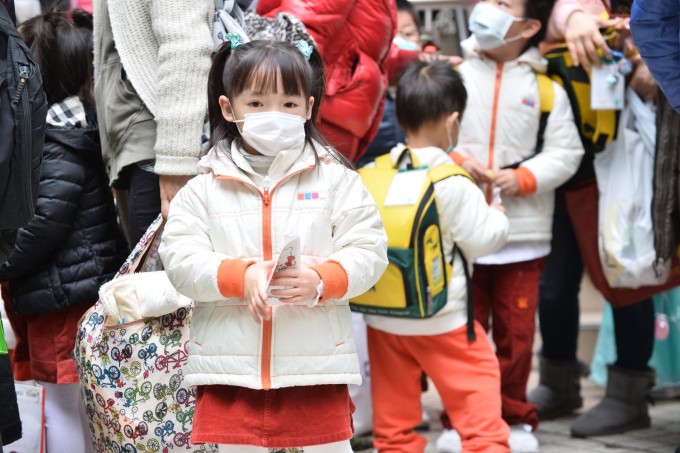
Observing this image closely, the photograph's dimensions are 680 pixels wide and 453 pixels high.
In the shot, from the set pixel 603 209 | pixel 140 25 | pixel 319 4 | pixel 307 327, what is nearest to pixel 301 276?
pixel 307 327

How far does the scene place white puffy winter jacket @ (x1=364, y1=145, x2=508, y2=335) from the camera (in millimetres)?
3602

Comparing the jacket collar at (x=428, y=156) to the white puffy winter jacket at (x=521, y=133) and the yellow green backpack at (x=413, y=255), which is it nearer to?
the yellow green backpack at (x=413, y=255)

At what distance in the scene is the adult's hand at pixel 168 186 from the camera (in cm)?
301

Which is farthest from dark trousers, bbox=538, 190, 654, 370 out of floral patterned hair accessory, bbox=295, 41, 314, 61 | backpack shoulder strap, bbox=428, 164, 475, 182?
floral patterned hair accessory, bbox=295, 41, 314, 61

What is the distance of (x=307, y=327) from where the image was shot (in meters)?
2.61

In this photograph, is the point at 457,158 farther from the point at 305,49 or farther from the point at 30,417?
the point at 30,417

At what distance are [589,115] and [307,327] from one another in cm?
219

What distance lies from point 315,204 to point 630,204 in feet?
6.48

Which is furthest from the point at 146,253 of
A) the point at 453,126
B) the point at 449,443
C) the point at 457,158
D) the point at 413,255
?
the point at 449,443

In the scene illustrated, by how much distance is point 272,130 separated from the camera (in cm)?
266

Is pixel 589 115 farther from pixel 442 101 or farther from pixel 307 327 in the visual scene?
pixel 307 327

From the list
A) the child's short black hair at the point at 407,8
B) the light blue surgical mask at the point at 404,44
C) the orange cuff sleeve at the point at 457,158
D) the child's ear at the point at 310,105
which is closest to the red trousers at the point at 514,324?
the orange cuff sleeve at the point at 457,158

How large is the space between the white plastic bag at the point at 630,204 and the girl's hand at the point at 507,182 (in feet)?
1.51

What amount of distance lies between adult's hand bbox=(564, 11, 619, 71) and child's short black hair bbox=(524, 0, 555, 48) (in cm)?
16
